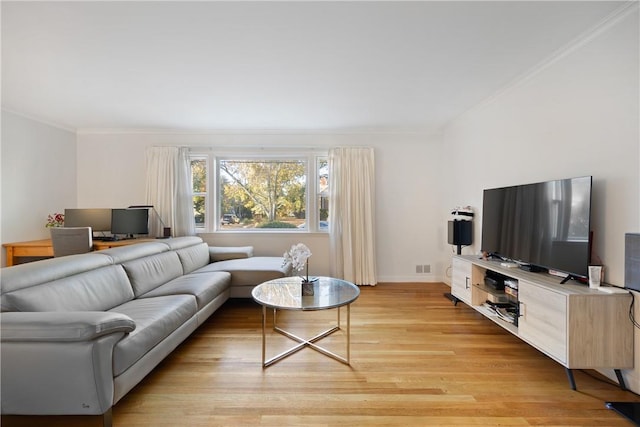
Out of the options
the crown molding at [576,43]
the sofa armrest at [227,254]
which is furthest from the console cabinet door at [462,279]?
the sofa armrest at [227,254]

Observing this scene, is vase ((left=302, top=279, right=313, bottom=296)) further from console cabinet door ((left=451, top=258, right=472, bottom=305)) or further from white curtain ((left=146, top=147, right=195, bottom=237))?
white curtain ((left=146, top=147, right=195, bottom=237))

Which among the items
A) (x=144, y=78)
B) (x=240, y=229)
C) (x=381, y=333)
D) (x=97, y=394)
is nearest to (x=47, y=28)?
(x=144, y=78)

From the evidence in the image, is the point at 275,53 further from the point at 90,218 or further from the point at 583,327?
the point at 90,218

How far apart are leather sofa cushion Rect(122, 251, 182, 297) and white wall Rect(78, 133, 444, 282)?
1679mm

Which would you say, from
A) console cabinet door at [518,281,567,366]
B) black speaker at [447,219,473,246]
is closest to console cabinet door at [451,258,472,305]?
black speaker at [447,219,473,246]

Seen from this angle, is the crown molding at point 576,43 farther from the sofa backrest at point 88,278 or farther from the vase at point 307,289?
the sofa backrest at point 88,278

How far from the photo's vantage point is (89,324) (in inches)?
52.9

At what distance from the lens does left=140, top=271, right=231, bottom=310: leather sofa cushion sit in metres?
2.50

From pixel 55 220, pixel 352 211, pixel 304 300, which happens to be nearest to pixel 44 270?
pixel 304 300

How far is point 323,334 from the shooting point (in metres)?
2.57

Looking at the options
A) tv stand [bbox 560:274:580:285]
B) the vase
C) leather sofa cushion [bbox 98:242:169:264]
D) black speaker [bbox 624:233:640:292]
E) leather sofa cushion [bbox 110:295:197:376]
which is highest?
black speaker [bbox 624:233:640:292]

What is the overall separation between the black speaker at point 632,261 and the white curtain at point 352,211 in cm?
277

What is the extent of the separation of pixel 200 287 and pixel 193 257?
1.02m

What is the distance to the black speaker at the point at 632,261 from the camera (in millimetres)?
1630
